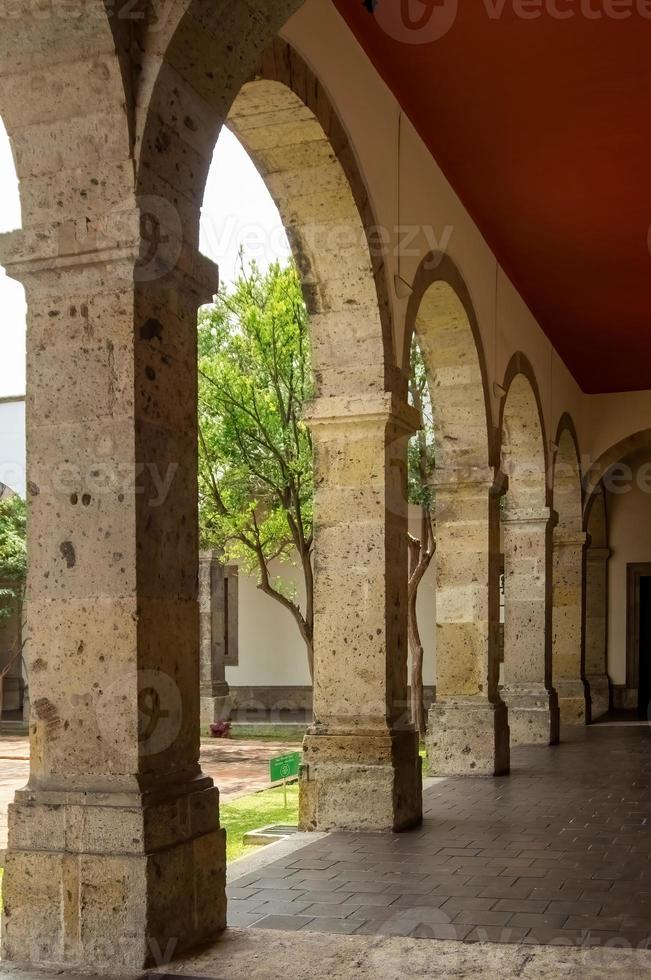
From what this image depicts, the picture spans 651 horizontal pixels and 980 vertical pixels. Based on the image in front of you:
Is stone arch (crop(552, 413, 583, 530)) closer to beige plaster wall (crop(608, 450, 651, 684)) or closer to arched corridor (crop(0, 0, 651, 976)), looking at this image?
arched corridor (crop(0, 0, 651, 976))

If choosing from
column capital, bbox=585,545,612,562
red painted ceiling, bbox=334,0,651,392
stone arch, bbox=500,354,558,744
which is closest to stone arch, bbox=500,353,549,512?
stone arch, bbox=500,354,558,744

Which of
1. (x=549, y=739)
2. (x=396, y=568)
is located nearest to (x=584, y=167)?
(x=396, y=568)

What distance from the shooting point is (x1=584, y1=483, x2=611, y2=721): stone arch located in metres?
18.3

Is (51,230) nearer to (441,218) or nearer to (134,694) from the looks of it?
(134,694)

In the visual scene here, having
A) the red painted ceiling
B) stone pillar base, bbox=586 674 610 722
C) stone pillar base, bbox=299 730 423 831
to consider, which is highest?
the red painted ceiling

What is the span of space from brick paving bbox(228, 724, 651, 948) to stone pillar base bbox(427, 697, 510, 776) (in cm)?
74

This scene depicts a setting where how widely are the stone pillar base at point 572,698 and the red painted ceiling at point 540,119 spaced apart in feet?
18.6

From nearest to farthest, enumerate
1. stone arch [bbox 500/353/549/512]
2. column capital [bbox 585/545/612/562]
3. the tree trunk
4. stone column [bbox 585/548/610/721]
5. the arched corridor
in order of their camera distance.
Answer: the arched corridor < stone arch [bbox 500/353/549/512] < the tree trunk < stone column [bbox 585/548/610/721] < column capital [bbox 585/545/612/562]

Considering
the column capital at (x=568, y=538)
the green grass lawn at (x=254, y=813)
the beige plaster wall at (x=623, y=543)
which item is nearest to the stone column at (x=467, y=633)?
the green grass lawn at (x=254, y=813)

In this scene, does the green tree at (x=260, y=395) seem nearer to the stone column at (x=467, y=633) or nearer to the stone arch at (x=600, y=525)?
the stone column at (x=467, y=633)

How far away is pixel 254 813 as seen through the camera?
1113 centimetres

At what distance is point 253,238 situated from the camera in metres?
14.8

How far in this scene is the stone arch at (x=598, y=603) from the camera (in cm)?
1830

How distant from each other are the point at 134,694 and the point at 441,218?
5.12m
